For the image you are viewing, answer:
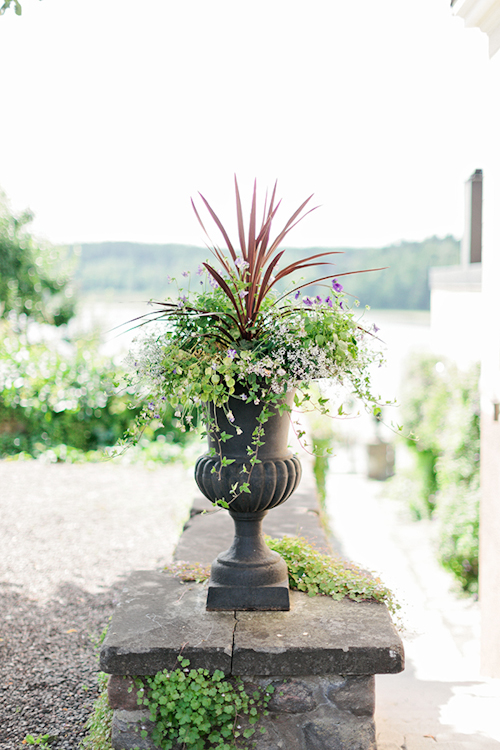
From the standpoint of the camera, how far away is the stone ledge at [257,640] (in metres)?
1.65

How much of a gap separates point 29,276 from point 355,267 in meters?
12.3

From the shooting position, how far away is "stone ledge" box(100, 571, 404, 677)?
1.65 meters

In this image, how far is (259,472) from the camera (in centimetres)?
186

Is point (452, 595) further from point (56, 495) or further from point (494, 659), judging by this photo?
point (56, 495)

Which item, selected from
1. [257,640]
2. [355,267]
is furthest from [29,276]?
[257,640]

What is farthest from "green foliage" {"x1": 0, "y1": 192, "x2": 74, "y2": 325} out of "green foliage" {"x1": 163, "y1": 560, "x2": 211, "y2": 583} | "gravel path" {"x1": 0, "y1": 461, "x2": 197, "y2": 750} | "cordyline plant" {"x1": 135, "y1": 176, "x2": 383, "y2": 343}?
"cordyline plant" {"x1": 135, "y1": 176, "x2": 383, "y2": 343}

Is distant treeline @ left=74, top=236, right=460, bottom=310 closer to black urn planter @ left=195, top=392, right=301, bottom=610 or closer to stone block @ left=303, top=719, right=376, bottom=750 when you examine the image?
black urn planter @ left=195, top=392, right=301, bottom=610

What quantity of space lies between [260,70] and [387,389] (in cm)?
859

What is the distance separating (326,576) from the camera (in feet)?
6.89

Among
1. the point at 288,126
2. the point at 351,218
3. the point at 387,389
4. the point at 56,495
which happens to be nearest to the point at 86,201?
the point at 351,218

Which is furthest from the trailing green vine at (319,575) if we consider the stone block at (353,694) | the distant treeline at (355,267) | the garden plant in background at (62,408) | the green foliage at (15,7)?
the distant treeline at (355,267)

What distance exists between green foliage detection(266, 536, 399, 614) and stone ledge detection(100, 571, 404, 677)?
2.5 inches

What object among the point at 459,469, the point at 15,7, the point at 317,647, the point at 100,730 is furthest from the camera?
the point at 459,469

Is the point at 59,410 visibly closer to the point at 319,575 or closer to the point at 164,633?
the point at 319,575
